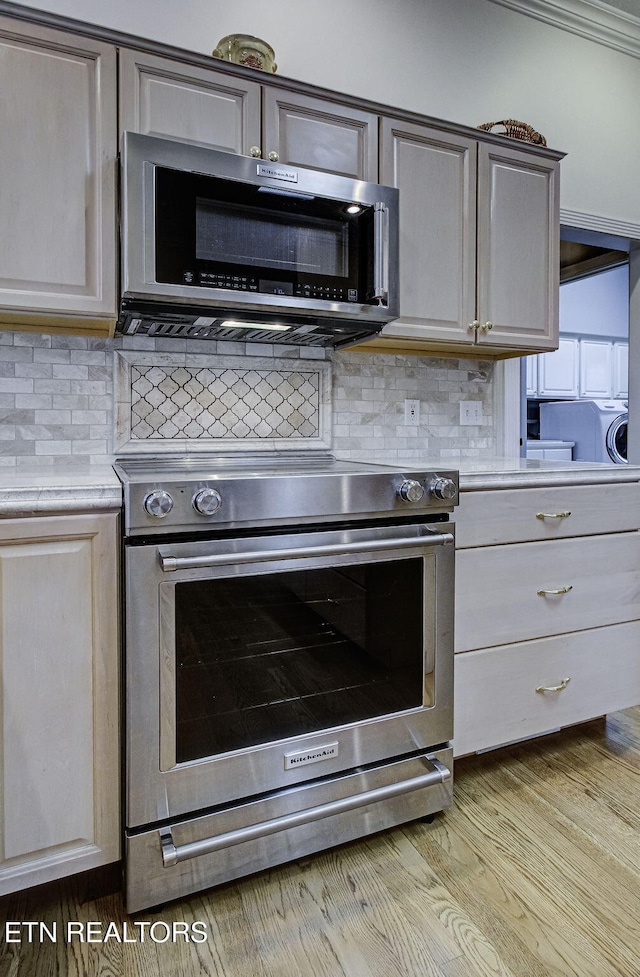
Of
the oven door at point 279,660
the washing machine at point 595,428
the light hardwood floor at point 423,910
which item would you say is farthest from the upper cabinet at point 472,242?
the washing machine at point 595,428

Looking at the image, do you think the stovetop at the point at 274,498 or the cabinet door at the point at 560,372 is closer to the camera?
the stovetop at the point at 274,498

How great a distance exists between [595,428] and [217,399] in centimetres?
412

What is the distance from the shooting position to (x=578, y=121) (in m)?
2.69

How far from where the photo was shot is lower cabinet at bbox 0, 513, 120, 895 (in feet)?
4.03

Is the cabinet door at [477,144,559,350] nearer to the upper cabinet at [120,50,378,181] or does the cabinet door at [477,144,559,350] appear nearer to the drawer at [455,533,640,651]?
the upper cabinet at [120,50,378,181]

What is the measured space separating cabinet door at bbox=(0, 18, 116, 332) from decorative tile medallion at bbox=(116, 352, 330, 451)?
349 millimetres

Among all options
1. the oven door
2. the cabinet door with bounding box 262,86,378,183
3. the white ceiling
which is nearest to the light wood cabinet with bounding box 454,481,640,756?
the oven door

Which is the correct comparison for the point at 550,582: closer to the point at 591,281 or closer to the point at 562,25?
the point at 562,25

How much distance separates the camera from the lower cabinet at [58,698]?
1.23 meters

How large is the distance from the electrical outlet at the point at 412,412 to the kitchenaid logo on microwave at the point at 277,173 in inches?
38.7

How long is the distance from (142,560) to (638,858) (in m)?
1.42

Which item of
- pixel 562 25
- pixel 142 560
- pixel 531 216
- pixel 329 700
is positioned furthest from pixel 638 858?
pixel 562 25

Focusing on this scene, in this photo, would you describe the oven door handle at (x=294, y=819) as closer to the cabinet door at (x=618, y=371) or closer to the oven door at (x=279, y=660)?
the oven door at (x=279, y=660)

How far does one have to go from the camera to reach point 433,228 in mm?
2020
